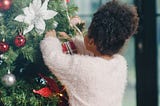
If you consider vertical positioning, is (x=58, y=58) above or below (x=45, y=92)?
above

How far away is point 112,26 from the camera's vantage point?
1517 mm

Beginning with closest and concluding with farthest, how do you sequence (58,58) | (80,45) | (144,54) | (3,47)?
1. (58,58)
2. (3,47)
3. (80,45)
4. (144,54)

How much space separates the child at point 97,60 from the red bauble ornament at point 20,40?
0.09m

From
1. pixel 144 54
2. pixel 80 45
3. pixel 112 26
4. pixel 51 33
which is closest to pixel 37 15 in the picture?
pixel 51 33

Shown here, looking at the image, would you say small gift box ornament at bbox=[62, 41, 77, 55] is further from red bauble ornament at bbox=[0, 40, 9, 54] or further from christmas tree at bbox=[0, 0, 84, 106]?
red bauble ornament at bbox=[0, 40, 9, 54]

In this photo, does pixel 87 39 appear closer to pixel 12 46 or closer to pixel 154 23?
pixel 12 46

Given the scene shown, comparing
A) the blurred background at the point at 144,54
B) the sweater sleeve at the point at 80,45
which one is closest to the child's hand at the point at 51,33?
the sweater sleeve at the point at 80,45

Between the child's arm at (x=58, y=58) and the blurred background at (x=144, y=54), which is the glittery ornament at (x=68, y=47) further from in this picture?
the blurred background at (x=144, y=54)

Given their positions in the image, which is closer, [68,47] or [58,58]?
[58,58]

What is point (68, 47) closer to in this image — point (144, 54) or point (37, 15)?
point (37, 15)

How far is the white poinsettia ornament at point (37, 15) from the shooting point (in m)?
1.62

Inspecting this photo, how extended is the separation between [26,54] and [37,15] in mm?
154

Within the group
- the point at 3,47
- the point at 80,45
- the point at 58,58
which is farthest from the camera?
the point at 80,45

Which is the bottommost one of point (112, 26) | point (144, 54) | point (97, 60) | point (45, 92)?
point (144, 54)
